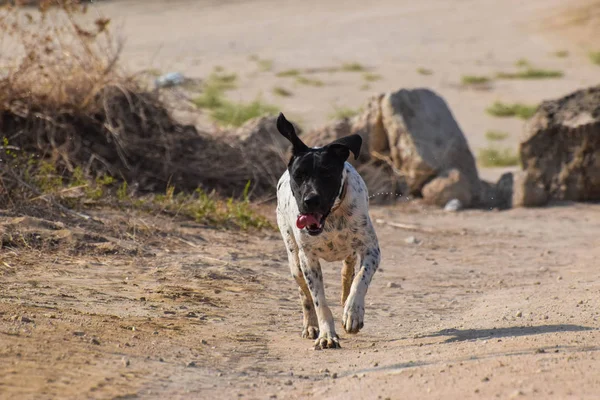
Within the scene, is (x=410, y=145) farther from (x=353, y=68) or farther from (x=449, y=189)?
(x=353, y=68)

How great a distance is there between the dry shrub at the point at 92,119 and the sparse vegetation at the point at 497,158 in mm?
5033

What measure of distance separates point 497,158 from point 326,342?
10.5 m

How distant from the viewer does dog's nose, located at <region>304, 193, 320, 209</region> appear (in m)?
6.30

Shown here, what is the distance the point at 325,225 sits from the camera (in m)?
6.76

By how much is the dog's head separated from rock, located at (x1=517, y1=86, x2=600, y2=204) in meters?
7.13

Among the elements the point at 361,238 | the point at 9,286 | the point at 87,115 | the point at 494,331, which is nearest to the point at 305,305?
the point at 361,238

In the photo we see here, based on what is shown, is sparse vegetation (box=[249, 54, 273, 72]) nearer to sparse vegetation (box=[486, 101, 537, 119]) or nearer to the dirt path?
sparse vegetation (box=[486, 101, 537, 119])

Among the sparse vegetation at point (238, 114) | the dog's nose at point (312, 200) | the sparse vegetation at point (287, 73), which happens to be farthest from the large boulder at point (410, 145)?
the sparse vegetation at point (287, 73)

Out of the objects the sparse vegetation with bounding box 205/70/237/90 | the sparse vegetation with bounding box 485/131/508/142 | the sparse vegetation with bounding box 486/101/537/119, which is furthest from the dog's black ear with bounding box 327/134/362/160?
Result: the sparse vegetation with bounding box 205/70/237/90

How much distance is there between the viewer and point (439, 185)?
43.4ft

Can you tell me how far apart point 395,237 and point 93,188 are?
127 inches

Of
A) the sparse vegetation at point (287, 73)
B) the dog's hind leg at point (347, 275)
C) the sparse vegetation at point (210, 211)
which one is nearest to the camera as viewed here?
the dog's hind leg at point (347, 275)

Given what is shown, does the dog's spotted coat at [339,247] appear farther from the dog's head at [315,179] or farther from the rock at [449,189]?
the rock at [449,189]

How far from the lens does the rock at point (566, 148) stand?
13305mm
